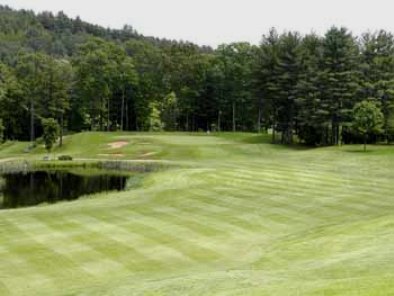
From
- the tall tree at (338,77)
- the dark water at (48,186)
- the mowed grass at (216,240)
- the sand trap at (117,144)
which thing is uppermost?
the tall tree at (338,77)

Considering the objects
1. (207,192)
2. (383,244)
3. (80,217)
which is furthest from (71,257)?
(207,192)

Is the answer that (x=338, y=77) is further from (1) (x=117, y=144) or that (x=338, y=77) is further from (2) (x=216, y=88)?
(2) (x=216, y=88)

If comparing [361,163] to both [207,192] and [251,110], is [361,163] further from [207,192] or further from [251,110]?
[251,110]

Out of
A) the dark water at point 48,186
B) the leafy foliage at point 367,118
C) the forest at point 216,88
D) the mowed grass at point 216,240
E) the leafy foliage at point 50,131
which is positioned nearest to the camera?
the mowed grass at point 216,240

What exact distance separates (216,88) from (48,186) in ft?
211

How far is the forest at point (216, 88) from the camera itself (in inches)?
3216

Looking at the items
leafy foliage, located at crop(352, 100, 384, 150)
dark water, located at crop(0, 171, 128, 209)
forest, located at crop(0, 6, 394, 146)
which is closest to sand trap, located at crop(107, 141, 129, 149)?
forest, located at crop(0, 6, 394, 146)

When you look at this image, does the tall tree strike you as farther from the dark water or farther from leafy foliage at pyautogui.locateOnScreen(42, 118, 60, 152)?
leafy foliage at pyautogui.locateOnScreen(42, 118, 60, 152)

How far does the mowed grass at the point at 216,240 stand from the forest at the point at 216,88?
3696cm

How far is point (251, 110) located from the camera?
11488 centimetres

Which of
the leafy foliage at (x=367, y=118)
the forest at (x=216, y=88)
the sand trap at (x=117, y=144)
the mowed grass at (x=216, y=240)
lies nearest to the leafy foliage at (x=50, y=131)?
the forest at (x=216, y=88)

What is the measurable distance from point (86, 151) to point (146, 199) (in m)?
48.5

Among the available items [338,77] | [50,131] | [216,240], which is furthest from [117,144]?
[216,240]

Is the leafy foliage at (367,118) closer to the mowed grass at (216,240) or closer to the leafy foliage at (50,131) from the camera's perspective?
the mowed grass at (216,240)
